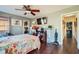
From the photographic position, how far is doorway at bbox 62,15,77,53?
1927mm

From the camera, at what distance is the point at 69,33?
196 centimetres

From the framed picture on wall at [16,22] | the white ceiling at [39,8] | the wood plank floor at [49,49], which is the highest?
the white ceiling at [39,8]

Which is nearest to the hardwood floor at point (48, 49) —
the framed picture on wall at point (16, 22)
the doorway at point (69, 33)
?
the doorway at point (69, 33)

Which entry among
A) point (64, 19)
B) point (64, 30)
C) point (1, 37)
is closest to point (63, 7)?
point (64, 19)

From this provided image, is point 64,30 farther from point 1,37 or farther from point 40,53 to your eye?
point 1,37

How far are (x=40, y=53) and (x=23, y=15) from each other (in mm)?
812

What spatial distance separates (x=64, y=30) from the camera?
6.47 feet

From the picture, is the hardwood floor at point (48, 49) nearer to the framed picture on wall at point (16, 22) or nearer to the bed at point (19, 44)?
the bed at point (19, 44)

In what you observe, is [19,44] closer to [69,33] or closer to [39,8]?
[39,8]

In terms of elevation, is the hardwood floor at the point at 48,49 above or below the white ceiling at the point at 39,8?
below

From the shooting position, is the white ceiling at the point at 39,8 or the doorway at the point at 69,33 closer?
the white ceiling at the point at 39,8

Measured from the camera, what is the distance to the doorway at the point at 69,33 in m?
1.93

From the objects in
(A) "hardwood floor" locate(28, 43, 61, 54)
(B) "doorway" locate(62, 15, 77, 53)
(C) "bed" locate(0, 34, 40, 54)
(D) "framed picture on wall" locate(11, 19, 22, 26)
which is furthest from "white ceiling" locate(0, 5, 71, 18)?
(A) "hardwood floor" locate(28, 43, 61, 54)

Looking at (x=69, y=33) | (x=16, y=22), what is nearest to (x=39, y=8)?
(x=16, y=22)
